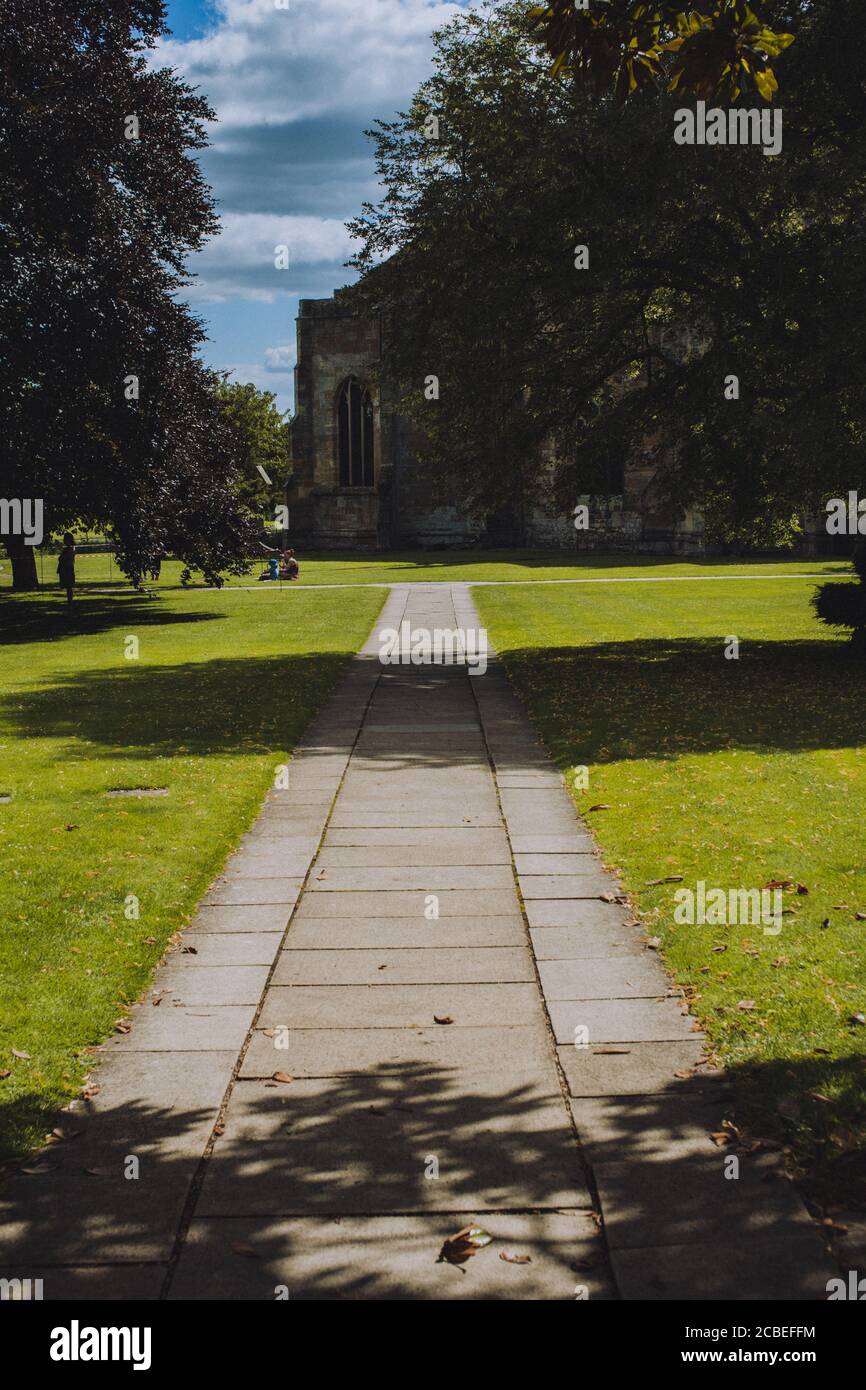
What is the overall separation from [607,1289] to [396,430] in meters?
57.9

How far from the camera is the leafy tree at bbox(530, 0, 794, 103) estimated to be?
20.1 ft

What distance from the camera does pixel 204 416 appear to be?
31.0 m

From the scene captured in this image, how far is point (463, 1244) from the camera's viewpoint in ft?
12.3

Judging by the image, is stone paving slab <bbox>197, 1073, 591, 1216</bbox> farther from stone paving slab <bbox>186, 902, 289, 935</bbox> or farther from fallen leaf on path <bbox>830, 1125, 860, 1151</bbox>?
stone paving slab <bbox>186, 902, 289, 935</bbox>

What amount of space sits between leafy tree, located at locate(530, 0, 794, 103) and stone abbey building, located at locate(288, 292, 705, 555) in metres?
51.6

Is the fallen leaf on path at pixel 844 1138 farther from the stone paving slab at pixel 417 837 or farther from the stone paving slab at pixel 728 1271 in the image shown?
the stone paving slab at pixel 417 837

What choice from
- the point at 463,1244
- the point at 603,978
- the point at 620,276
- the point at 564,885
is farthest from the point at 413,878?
the point at 620,276

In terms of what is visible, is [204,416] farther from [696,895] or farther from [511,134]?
[696,895]

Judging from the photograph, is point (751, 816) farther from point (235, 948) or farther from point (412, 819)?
point (235, 948)

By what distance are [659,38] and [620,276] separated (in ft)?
37.3

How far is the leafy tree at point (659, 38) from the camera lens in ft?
20.1

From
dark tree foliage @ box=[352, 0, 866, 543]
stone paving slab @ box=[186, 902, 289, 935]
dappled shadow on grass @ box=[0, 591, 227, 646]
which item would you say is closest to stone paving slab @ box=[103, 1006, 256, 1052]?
stone paving slab @ box=[186, 902, 289, 935]

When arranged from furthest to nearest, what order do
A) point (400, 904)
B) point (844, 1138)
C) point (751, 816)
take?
1. point (751, 816)
2. point (400, 904)
3. point (844, 1138)

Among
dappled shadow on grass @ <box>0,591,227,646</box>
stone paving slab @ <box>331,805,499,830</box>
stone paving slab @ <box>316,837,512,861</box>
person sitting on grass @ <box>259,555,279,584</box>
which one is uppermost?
person sitting on grass @ <box>259,555,279,584</box>
